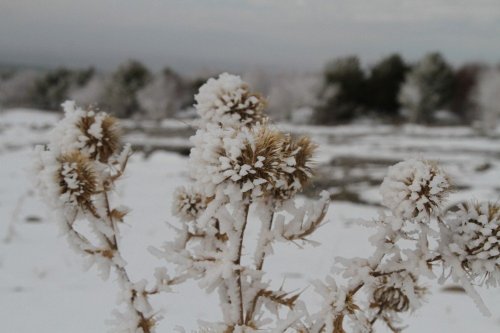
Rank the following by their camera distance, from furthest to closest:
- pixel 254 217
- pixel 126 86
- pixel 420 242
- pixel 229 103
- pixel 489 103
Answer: pixel 126 86 → pixel 489 103 → pixel 229 103 → pixel 254 217 → pixel 420 242

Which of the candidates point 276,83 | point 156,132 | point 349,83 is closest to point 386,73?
point 349,83

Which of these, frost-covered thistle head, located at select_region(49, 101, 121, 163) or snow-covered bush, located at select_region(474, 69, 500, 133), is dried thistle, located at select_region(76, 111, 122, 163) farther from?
snow-covered bush, located at select_region(474, 69, 500, 133)

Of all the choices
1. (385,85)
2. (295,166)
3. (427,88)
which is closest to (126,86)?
(385,85)

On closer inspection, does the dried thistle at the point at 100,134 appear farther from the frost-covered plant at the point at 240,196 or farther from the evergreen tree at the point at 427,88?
the evergreen tree at the point at 427,88

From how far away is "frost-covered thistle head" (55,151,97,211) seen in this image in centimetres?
231

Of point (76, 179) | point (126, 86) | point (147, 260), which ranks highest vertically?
point (126, 86)

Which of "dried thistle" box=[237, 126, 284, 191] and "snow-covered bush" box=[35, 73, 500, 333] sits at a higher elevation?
"dried thistle" box=[237, 126, 284, 191]

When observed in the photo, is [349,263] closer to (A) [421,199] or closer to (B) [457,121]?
(A) [421,199]

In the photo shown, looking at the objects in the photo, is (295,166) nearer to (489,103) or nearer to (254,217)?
(254,217)

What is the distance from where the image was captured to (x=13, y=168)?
22.4 metres

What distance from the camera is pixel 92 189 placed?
242 centimetres

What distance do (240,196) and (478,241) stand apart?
2.96ft

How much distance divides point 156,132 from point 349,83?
78.3ft

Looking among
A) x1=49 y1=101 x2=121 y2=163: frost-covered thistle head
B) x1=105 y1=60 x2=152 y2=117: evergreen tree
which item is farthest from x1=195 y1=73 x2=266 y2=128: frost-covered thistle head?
x1=105 y1=60 x2=152 y2=117: evergreen tree
